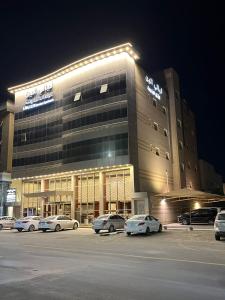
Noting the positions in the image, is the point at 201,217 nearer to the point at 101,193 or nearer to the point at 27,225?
the point at 101,193

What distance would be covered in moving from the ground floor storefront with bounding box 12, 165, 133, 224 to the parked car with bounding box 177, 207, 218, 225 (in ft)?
22.1

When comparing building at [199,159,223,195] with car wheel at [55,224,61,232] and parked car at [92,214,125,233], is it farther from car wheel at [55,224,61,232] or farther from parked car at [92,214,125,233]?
car wheel at [55,224,61,232]

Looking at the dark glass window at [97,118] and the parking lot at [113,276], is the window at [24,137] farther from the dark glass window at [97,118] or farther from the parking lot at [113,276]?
the parking lot at [113,276]

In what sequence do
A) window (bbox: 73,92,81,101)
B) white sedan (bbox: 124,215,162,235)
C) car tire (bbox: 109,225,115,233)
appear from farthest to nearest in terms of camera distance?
window (bbox: 73,92,81,101) → car tire (bbox: 109,225,115,233) → white sedan (bbox: 124,215,162,235)

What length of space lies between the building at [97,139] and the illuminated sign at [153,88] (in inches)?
2.7

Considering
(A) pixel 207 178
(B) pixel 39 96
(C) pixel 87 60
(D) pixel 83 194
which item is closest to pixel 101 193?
(D) pixel 83 194

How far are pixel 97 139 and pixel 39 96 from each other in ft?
48.1

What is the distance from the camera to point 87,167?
140 ft

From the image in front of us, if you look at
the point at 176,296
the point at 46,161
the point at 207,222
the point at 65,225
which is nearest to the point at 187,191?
the point at 207,222

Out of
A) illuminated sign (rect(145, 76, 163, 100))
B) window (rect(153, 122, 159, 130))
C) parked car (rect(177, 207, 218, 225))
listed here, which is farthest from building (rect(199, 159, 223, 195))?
parked car (rect(177, 207, 218, 225))

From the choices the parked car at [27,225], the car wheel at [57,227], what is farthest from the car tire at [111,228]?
the parked car at [27,225]

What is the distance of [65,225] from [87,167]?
1087cm

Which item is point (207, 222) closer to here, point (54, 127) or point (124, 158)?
point (124, 158)

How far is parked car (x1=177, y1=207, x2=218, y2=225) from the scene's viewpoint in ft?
123
